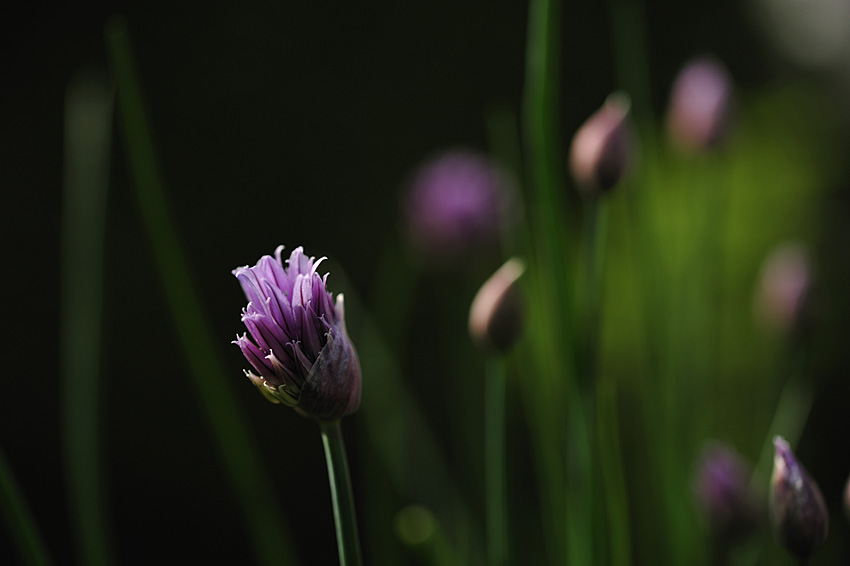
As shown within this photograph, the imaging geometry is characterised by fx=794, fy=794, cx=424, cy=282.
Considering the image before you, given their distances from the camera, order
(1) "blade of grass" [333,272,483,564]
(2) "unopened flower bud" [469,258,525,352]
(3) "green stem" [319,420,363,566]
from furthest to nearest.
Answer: (1) "blade of grass" [333,272,483,564] < (2) "unopened flower bud" [469,258,525,352] < (3) "green stem" [319,420,363,566]

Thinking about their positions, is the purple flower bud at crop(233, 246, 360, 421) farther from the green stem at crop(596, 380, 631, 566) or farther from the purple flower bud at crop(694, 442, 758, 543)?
the purple flower bud at crop(694, 442, 758, 543)

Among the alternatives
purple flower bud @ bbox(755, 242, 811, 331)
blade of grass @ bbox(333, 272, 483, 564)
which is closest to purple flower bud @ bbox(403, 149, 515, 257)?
blade of grass @ bbox(333, 272, 483, 564)

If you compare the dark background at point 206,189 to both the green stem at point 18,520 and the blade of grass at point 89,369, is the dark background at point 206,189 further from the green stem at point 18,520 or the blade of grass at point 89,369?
the green stem at point 18,520

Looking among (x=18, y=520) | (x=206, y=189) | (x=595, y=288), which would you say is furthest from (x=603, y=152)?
(x=206, y=189)

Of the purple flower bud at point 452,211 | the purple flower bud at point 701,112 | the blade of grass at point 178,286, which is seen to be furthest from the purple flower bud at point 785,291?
the blade of grass at point 178,286

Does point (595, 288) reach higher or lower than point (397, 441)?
higher

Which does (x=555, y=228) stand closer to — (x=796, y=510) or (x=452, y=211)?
(x=796, y=510)
